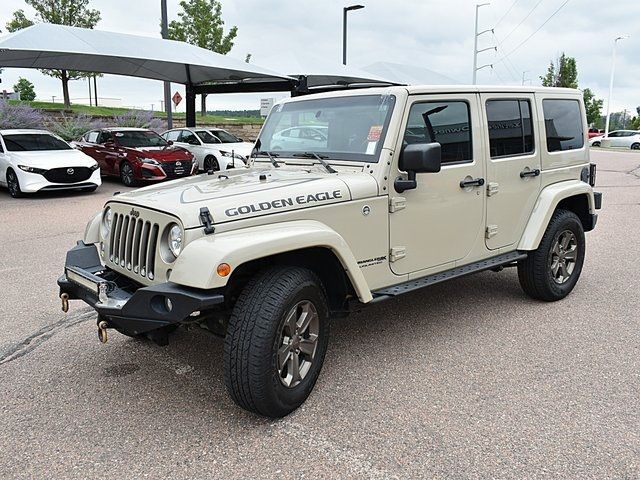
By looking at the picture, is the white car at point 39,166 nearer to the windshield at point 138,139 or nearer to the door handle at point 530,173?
the windshield at point 138,139

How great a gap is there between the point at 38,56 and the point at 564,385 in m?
16.6

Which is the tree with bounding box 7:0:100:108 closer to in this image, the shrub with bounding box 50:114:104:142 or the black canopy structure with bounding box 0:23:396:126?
the shrub with bounding box 50:114:104:142

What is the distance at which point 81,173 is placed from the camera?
12.4 meters

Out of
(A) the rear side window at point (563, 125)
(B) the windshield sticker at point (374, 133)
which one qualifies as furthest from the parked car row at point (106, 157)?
(B) the windshield sticker at point (374, 133)

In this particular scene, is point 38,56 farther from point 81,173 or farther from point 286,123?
point 286,123

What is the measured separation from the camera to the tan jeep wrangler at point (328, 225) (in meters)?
2.99

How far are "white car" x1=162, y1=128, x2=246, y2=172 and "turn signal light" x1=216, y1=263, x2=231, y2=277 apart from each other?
39.4 feet

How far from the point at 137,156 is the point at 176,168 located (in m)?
1.02

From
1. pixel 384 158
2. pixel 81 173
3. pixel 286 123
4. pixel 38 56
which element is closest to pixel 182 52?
pixel 38 56

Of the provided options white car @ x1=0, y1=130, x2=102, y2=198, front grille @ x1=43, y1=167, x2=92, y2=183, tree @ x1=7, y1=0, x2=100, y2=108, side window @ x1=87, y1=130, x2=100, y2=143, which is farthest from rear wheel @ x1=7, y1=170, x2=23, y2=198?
tree @ x1=7, y1=0, x2=100, y2=108

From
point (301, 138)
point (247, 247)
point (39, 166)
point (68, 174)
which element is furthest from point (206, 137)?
point (247, 247)

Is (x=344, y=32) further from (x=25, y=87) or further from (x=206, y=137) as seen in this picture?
(x=25, y=87)

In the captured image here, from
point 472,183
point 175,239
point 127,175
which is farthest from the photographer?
point 127,175

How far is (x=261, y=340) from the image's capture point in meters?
2.96
